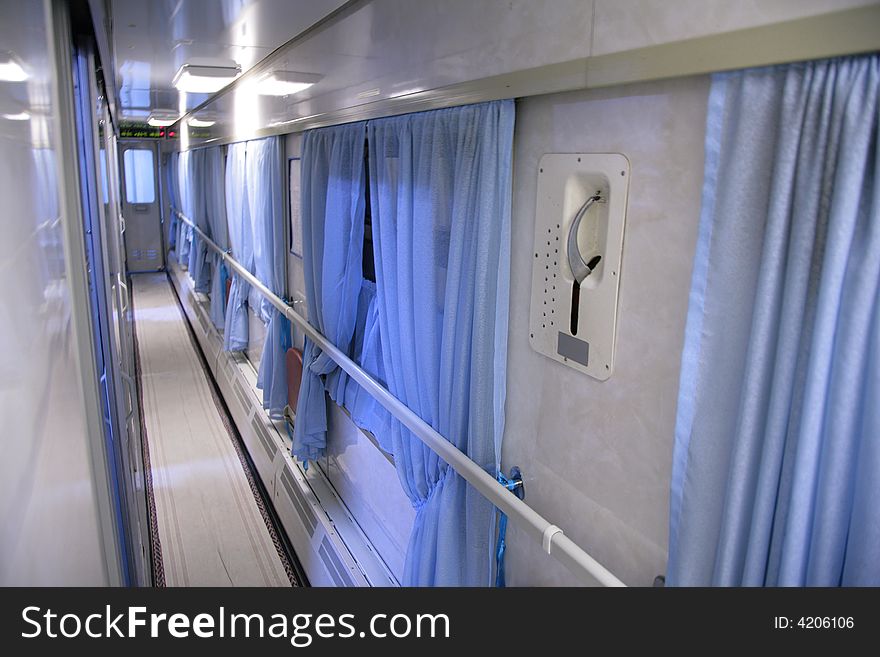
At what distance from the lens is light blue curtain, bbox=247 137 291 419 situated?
407cm

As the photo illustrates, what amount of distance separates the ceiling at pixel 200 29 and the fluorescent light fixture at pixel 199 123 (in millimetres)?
1728

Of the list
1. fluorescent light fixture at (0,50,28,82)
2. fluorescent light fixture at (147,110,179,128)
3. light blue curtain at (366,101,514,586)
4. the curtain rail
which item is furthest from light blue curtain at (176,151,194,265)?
fluorescent light fixture at (0,50,28,82)

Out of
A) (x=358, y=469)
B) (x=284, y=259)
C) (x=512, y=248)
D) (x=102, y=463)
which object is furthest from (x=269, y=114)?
(x=102, y=463)

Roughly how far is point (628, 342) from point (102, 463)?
1.12 m

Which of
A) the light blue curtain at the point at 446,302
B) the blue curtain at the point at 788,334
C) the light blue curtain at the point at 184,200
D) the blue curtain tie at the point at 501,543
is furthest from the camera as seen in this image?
the light blue curtain at the point at 184,200

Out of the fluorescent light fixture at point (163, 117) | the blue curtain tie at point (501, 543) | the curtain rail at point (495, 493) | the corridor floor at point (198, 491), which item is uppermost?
the fluorescent light fixture at point (163, 117)

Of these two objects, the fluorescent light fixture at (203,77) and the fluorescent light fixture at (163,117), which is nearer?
the fluorescent light fixture at (203,77)

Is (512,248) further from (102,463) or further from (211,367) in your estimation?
(211,367)

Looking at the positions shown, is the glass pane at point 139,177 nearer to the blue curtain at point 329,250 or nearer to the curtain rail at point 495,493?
the blue curtain at point 329,250

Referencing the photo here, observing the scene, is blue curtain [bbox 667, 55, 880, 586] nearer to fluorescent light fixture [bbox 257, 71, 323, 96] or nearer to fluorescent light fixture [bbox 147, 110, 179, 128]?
fluorescent light fixture [bbox 257, 71, 323, 96]

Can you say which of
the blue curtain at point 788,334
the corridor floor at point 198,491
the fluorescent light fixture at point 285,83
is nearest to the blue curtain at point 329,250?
the fluorescent light fixture at point 285,83

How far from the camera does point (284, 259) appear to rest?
4172 millimetres

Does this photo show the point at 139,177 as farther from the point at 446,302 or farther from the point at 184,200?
the point at 446,302

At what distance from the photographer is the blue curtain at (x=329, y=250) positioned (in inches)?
109
